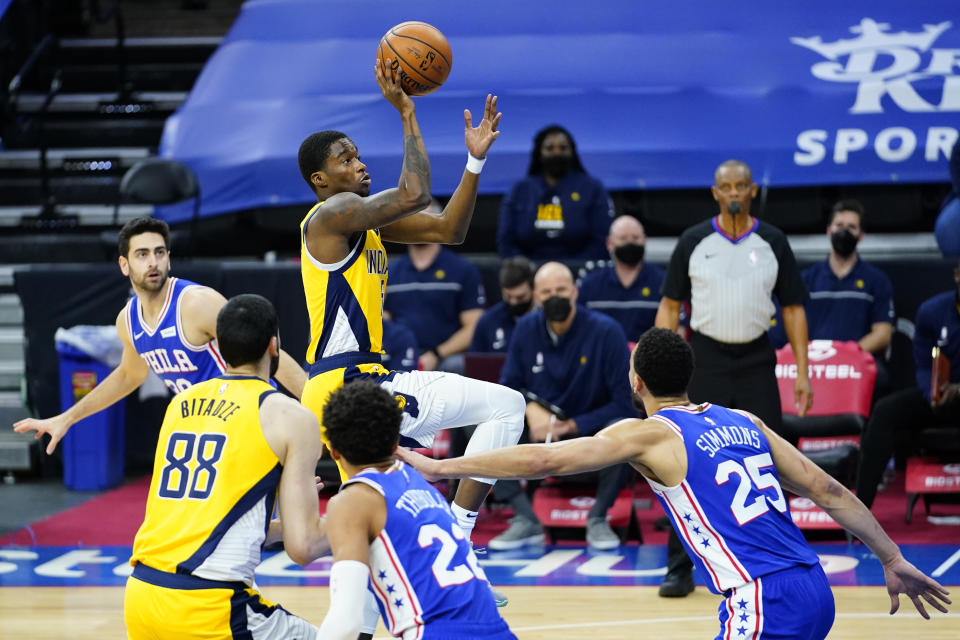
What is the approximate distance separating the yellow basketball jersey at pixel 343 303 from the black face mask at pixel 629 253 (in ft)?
13.3

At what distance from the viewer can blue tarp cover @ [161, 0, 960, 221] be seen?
1064 centimetres

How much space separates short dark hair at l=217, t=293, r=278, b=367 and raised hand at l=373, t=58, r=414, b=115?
115 centimetres

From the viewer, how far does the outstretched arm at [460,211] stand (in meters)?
4.87

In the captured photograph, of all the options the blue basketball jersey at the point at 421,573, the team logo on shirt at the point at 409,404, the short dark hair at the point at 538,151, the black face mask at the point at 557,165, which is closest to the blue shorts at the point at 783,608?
the blue basketball jersey at the point at 421,573

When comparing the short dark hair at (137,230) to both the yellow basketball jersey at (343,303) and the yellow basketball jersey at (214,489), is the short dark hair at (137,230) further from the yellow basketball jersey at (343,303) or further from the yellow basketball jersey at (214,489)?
the yellow basketball jersey at (214,489)

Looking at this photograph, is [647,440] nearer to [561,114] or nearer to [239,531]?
[239,531]

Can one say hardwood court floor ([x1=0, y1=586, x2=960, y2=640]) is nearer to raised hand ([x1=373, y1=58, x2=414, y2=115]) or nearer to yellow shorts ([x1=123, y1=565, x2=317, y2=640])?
yellow shorts ([x1=123, y1=565, x2=317, y2=640])

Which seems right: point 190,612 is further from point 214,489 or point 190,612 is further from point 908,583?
point 908,583

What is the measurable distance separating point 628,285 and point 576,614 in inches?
121

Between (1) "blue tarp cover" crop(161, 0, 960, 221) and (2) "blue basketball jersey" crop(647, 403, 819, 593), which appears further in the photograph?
(1) "blue tarp cover" crop(161, 0, 960, 221)

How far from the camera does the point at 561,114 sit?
11.0m

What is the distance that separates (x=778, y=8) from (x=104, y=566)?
7.43 metres

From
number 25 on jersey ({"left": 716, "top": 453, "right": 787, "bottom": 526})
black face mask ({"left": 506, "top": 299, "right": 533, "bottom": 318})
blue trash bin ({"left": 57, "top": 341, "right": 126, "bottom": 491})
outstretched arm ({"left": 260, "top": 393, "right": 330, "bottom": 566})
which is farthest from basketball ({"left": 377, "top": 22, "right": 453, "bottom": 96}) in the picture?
blue trash bin ({"left": 57, "top": 341, "right": 126, "bottom": 491})

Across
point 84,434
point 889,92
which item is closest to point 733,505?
point 84,434
